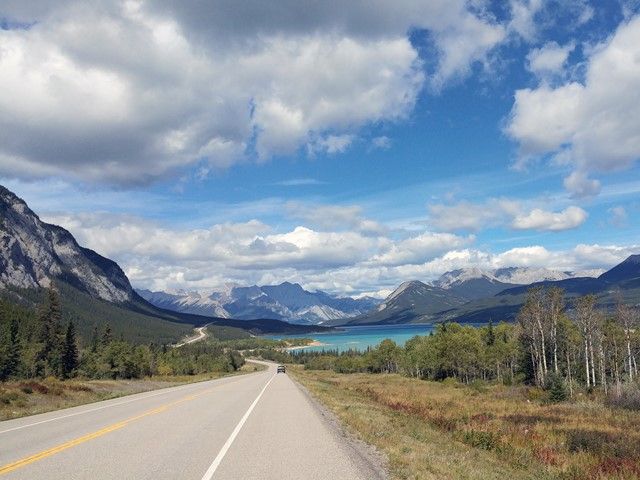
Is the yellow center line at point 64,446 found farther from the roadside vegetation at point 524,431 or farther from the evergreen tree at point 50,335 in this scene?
the evergreen tree at point 50,335

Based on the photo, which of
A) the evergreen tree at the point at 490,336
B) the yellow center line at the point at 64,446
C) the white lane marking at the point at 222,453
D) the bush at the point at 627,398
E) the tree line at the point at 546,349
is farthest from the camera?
the evergreen tree at the point at 490,336

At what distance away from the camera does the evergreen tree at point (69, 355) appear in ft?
288

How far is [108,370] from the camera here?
96375mm

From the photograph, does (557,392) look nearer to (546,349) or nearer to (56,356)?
(546,349)

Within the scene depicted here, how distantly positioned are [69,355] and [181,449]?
88.4 meters

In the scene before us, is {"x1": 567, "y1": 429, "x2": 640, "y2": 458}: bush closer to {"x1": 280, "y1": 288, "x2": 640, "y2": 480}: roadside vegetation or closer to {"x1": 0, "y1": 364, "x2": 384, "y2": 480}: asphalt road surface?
Result: {"x1": 280, "y1": 288, "x2": 640, "y2": 480}: roadside vegetation

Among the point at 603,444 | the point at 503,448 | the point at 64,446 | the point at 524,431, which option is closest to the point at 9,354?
the point at 64,446

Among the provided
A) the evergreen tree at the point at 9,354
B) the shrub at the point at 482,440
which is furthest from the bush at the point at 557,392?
the evergreen tree at the point at 9,354

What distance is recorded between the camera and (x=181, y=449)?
1259cm

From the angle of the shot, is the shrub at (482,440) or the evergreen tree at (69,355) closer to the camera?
the shrub at (482,440)

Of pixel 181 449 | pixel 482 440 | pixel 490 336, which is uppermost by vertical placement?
pixel 181 449

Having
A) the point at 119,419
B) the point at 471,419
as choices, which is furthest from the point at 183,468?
the point at 471,419

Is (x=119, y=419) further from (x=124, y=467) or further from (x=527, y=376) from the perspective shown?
(x=527, y=376)

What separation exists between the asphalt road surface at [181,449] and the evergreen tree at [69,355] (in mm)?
75645
